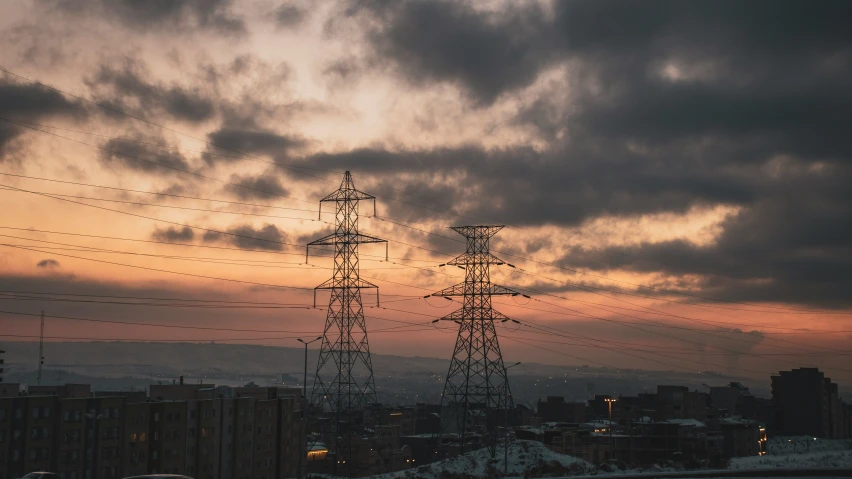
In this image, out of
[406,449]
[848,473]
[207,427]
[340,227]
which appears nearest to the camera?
[848,473]

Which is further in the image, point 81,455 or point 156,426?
point 156,426

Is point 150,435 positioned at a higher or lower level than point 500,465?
higher

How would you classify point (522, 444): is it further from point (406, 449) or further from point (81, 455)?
point (406, 449)

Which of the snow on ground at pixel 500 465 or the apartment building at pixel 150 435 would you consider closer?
the snow on ground at pixel 500 465

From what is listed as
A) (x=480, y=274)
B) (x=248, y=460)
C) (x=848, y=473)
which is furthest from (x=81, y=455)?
(x=848, y=473)

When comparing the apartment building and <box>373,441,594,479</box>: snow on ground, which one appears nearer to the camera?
<box>373,441,594,479</box>: snow on ground

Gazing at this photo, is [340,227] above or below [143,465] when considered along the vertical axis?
above

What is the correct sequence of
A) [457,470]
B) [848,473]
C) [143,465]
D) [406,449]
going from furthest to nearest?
1. [406,449]
2. [143,465]
3. [457,470]
4. [848,473]

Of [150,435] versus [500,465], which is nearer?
[500,465]
